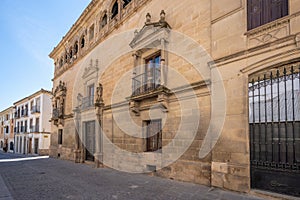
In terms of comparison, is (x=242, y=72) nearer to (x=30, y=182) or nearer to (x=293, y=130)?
(x=293, y=130)

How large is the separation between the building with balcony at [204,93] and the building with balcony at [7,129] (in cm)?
2869

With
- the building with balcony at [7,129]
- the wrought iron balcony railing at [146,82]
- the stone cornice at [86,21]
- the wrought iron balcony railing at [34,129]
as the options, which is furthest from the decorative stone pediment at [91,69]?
the building with balcony at [7,129]

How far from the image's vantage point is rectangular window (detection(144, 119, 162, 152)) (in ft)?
24.7

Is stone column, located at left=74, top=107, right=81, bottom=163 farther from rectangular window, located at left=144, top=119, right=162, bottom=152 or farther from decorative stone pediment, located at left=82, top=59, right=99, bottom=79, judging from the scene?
rectangular window, located at left=144, top=119, right=162, bottom=152

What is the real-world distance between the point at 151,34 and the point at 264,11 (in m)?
3.81

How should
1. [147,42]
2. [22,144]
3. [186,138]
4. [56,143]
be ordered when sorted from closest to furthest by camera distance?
[186,138] < [147,42] < [56,143] < [22,144]

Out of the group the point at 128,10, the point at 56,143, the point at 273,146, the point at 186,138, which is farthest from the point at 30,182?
the point at 56,143

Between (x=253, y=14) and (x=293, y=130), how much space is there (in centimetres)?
281

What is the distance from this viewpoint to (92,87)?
12.6 metres

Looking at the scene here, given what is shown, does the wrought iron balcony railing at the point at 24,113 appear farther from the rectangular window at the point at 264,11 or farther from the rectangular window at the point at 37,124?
the rectangular window at the point at 264,11

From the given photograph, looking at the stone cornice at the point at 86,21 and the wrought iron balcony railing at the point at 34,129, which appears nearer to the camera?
the stone cornice at the point at 86,21

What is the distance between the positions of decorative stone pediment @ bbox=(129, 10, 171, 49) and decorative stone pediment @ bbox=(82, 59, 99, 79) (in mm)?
3710

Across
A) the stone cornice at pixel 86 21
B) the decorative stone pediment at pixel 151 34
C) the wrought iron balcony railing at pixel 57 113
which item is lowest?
the wrought iron balcony railing at pixel 57 113

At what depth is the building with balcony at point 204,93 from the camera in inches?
184
